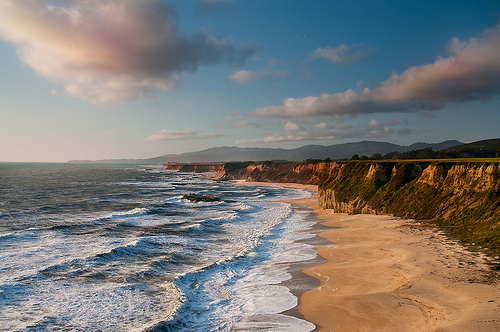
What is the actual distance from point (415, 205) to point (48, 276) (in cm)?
3252

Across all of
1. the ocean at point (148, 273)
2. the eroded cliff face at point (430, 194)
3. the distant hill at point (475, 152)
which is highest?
the distant hill at point (475, 152)

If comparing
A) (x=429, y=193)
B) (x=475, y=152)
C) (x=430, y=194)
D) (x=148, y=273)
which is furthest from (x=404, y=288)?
(x=475, y=152)

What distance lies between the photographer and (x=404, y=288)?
14766 millimetres

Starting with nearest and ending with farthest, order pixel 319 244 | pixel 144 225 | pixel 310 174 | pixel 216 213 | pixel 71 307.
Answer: pixel 71 307, pixel 319 244, pixel 144 225, pixel 216 213, pixel 310 174

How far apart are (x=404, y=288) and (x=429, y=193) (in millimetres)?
21202

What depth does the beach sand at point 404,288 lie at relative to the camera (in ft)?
38.1

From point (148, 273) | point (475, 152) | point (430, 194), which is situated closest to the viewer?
point (148, 273)

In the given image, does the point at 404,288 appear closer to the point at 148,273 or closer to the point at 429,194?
the point at 148,273

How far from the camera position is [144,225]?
34.4 metres

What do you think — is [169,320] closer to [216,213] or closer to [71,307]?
[71,307]

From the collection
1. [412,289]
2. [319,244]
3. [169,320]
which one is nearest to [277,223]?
[319,244]

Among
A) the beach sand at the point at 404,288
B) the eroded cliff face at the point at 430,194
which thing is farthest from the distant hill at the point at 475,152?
the beach sand at the point at 404,288

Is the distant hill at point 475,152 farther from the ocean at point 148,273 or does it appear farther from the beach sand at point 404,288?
the beach sand at point 404,288

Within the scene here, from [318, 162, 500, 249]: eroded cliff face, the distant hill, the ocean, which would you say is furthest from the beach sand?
the distant hill
